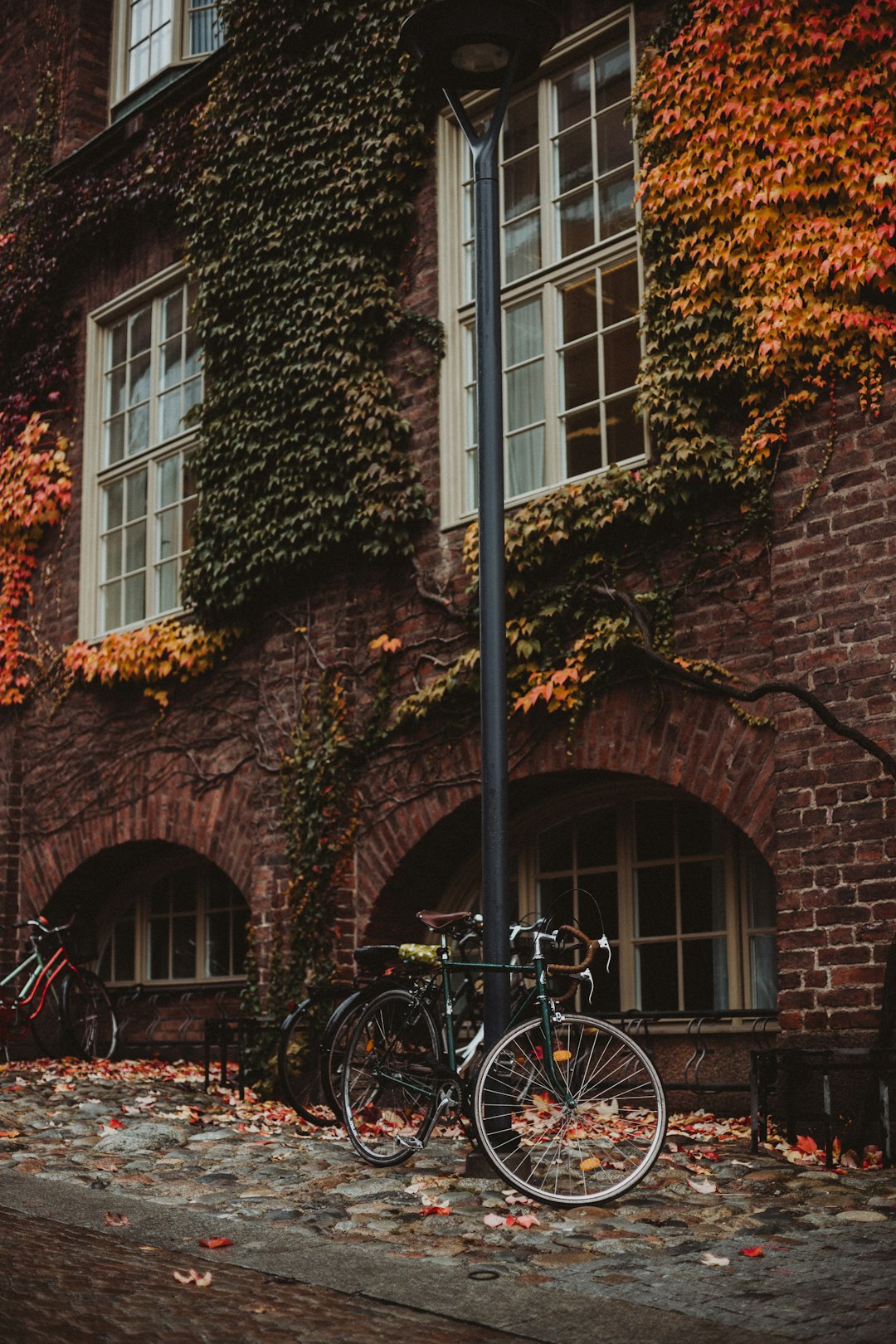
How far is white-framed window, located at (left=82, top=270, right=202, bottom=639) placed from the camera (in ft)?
38.9

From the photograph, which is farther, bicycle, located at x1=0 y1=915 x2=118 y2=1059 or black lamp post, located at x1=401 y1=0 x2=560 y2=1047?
bicycle, located at x1=0 y1=915 x2=118 y2=1059

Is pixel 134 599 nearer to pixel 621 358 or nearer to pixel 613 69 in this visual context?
pixel 621 358

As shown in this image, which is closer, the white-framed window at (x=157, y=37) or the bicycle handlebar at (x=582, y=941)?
the bicycle handlebar at (x=582, y=941)

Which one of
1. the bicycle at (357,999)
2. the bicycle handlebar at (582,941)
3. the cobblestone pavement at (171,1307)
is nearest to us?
the cobblestone pavement at (171,1307)

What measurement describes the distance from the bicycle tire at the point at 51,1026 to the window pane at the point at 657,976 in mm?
4931

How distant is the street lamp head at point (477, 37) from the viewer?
648 centimetres

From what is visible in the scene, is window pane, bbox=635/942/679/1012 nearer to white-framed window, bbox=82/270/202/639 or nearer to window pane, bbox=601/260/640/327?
window pane, bbox=601/260/640/327

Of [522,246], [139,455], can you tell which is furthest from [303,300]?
[139,455]

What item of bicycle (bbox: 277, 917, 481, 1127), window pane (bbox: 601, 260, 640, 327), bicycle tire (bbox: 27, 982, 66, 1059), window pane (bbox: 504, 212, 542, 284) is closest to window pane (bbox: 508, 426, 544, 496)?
window pane (bbox: 601, 260, 640, 327)

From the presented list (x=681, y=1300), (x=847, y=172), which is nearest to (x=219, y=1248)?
(x=681, y=1300)

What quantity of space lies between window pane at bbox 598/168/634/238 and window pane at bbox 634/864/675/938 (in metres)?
3.68

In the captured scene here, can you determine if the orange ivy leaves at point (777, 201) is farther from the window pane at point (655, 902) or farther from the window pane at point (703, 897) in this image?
the window pane at point (655, 902)

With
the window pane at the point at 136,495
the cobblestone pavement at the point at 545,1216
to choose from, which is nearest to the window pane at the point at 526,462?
the cobblestone pavement at the point at 545,1216

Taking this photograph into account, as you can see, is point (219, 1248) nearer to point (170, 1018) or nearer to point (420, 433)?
point (420, 433)
